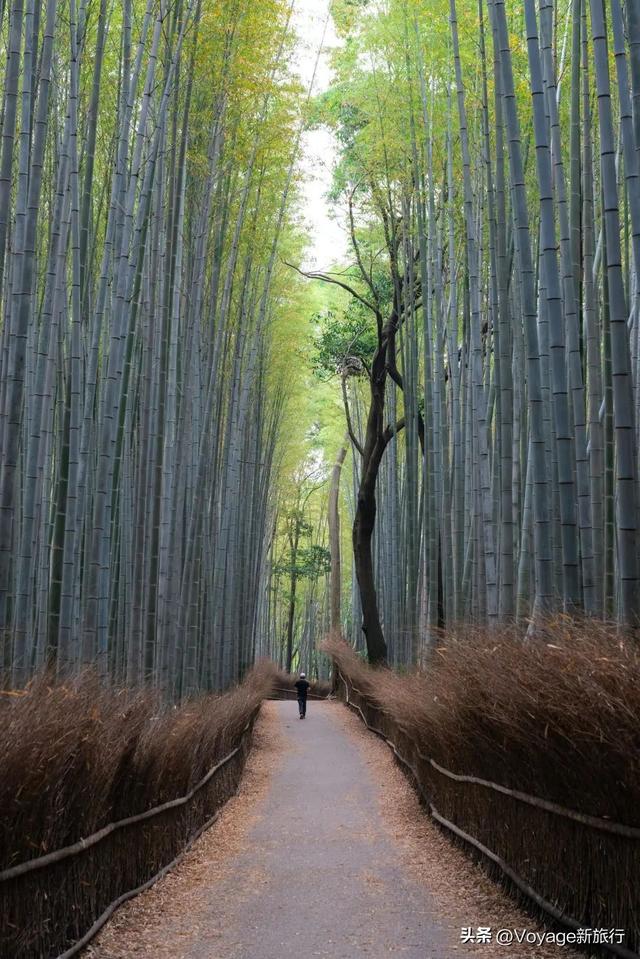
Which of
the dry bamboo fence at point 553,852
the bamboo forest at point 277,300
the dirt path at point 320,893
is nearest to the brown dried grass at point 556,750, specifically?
the dry bamboo fence at point 553,852

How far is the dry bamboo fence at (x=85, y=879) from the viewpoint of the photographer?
263 centimetres

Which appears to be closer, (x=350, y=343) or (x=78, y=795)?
(x=78, y=795)

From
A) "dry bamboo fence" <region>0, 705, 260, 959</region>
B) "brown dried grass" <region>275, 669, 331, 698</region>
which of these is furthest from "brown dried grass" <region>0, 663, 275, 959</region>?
"brown dried grass" <region>275, 669, 331, 698</region>

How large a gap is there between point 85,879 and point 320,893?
52.3 inches

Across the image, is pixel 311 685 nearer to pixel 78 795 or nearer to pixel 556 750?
pixel 78 795

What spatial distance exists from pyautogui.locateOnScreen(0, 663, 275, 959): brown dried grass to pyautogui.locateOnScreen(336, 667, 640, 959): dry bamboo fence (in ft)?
4.78

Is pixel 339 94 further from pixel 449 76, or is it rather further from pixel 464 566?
pixel 464 566

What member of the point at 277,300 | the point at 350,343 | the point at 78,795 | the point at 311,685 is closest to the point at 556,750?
the point at 78,795

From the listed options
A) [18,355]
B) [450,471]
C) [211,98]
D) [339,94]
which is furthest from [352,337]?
[18,355]

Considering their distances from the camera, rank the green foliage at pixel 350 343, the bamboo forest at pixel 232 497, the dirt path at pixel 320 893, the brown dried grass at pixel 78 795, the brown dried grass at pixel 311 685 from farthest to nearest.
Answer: the brown dried grass at pixel 311 685
the green foliage at pixel 350 343
the dirt path at pixel 320 893
the bamboo forest at pixel 232 497
the brown dried grass at pixel 78 795

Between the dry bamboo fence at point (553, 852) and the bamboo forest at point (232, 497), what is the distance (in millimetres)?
16

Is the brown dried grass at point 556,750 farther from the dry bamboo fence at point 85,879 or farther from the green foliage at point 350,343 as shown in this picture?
the green foliage at point 350,343

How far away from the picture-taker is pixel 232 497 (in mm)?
10141

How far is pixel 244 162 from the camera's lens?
830 centimetres
